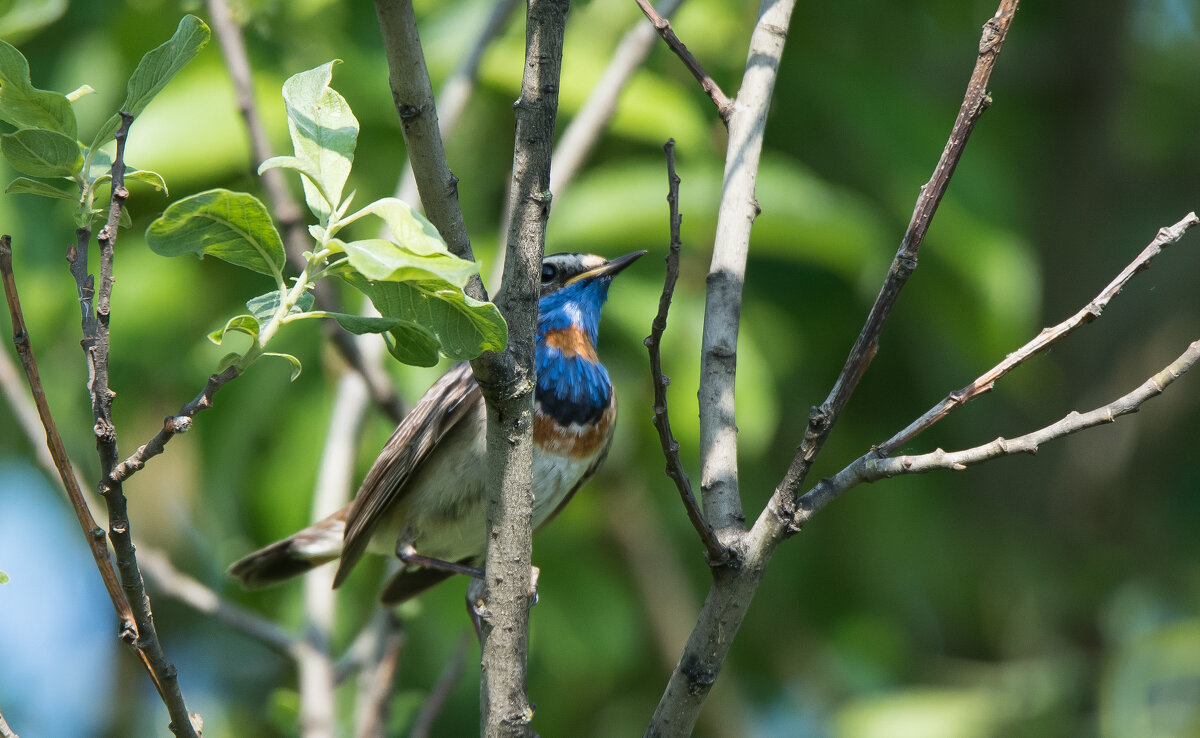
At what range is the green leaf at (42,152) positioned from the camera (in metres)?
1.70

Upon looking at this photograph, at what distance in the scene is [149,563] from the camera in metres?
3.51

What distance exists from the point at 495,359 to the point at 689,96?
329cm

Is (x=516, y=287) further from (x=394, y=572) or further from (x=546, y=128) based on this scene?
(x=394, y=572)

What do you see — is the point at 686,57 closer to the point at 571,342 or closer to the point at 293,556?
the point at 571,342

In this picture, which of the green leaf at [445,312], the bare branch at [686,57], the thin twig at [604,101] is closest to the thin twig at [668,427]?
the green leaf at [445,312]

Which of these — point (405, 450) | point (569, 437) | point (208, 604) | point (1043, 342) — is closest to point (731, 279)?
point (1043, 342)

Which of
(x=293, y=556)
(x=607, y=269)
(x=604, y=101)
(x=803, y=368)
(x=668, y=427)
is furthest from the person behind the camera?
(x=803, y=368)

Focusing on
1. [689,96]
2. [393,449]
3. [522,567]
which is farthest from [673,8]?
[522,567]

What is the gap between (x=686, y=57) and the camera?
100 inches

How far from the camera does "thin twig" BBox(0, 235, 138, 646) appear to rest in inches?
69.3

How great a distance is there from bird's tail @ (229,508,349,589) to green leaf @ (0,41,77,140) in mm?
2871

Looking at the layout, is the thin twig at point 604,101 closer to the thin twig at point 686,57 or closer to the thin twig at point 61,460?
the thin twig at point 686,57

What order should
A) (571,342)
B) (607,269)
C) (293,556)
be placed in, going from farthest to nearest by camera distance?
(293,556), (571,342), (607,269)

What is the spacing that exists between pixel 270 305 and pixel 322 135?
274 mm
